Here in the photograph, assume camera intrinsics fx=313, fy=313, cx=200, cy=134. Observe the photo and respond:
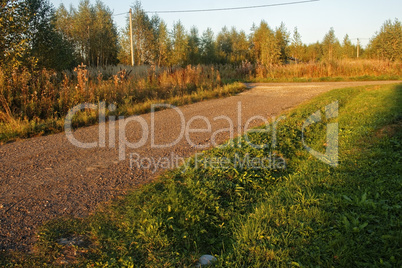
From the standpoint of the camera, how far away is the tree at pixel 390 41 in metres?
32.1

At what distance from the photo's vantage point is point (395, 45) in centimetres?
3222

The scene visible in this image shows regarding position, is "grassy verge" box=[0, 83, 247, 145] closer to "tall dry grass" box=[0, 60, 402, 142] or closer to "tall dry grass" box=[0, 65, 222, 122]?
"tall dry grass" box=[0, 60, 402, 142]

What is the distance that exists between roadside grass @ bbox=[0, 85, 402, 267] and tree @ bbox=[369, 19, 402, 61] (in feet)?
107

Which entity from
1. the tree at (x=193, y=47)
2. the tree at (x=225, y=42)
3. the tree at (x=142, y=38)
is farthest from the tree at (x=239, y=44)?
the tree at (x=142, y=38)

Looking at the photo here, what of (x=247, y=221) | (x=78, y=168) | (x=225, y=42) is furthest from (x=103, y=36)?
(x=247, y=221)

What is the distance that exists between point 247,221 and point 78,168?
2.81 meters

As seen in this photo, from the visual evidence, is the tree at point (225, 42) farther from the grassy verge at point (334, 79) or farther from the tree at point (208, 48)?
the grassy verge at point (334, 79)

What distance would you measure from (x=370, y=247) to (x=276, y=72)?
26.2 metres

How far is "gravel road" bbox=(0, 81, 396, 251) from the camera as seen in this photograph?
340 cm

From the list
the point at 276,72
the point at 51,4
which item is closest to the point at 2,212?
the point at 51,4

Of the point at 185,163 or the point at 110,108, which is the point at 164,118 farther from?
the point at 185,163

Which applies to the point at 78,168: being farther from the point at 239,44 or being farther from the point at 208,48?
the point at 239,44

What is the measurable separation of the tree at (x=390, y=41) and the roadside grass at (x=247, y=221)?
32.7 m

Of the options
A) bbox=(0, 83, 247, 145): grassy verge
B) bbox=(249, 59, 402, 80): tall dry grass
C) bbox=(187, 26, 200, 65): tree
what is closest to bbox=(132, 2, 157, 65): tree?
bbox=(187, 26, 200, 65): tree
